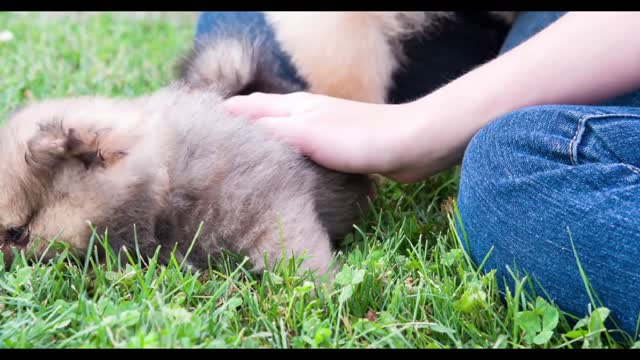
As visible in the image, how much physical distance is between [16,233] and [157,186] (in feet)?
0.94

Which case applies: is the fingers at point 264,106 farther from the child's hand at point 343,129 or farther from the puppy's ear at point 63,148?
the puppy's ear at point 63,148

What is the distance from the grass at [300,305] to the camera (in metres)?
1.14

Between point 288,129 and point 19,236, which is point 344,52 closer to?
point 288,129

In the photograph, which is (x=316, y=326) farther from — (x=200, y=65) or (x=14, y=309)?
(x=200, y=65)

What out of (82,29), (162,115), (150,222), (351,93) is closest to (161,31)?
(82,29)

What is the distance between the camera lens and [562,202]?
1247 mm

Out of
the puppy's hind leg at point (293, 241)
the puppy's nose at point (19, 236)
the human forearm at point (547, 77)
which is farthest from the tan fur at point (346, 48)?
the puppy's nose at point (19, 236)

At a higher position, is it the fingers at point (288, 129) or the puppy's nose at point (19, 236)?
the fingers at point (288, 129)

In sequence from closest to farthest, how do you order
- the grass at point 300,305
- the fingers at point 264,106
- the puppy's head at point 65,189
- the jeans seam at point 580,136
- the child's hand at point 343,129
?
1. the grass at point 300,305
2. the jeans seam at point 580,136
3. the puppy's head at point 65,189
4. the child's hand at point 343,129
5. the fingers at point 264,106

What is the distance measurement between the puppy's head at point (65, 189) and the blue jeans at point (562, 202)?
0.65m

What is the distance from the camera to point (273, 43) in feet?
7.02

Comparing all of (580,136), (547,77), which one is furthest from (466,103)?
(580,136)

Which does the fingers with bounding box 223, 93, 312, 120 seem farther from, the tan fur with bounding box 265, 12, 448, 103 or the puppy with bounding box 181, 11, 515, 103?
the tan fur with bounding box 265, 12, 448, 103

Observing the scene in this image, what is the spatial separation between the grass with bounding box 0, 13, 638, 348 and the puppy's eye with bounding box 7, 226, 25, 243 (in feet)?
0.25
